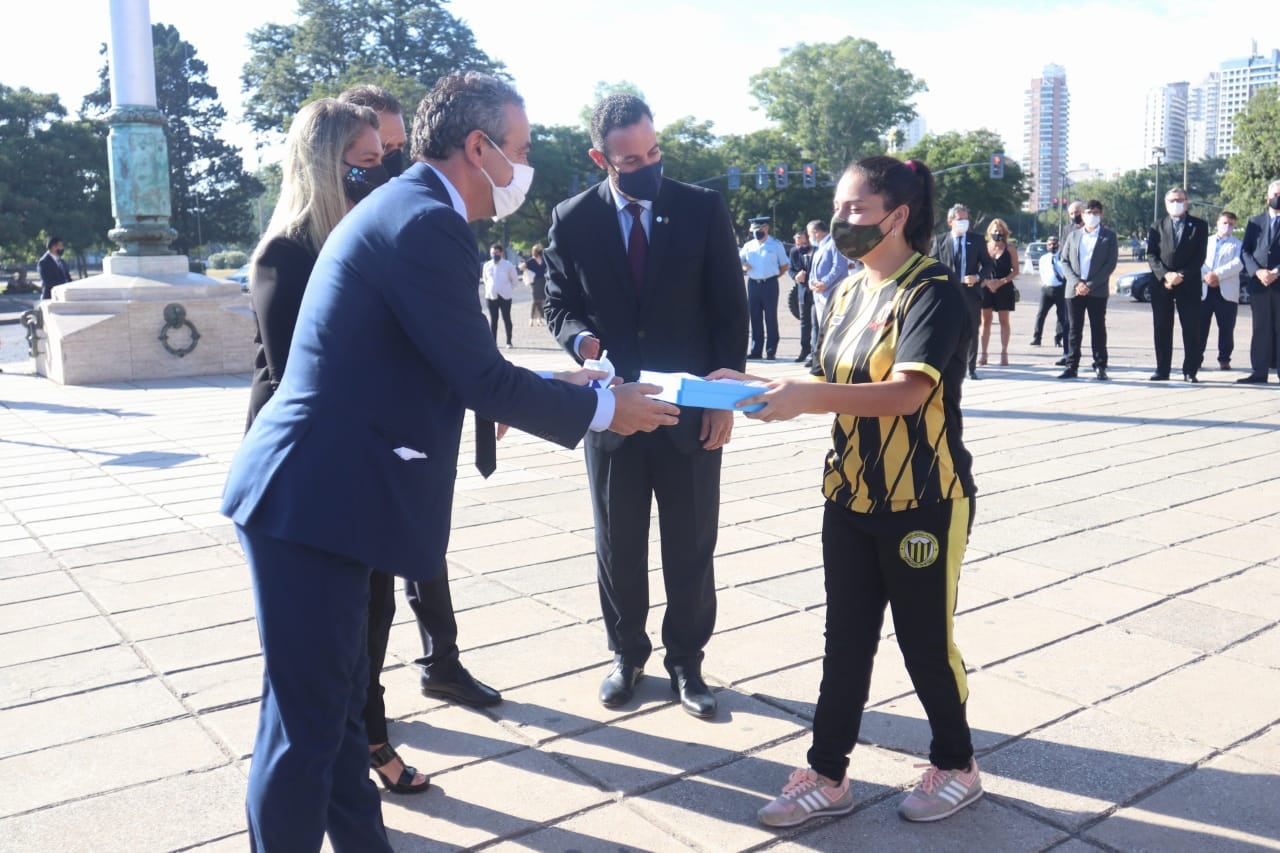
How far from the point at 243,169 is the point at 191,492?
7436 centimetres

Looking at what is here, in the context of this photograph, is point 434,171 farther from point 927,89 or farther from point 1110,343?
point 927,89

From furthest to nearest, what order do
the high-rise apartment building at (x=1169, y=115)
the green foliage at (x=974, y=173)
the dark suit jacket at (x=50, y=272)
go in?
the high-rise apartment building at (x=1169, y=115) < the green foliage at (x=974, y=173) < the dark suit jacket at (x=50, y=272)

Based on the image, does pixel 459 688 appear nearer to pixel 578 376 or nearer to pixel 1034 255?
pixel 578 376

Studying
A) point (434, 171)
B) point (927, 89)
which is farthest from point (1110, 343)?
point (927, 89)

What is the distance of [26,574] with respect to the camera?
5469 millimetres

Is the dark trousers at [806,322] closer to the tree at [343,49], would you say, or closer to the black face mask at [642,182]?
the black face mask at [642,182]

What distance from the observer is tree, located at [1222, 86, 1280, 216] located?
117ft

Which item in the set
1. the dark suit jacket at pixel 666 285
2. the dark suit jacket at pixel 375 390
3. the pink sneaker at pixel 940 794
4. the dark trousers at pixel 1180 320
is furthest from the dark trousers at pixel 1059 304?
the dark suit jacket at pixel 375 390

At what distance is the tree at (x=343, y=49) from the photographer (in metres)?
66.5

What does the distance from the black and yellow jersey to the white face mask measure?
3.06ft

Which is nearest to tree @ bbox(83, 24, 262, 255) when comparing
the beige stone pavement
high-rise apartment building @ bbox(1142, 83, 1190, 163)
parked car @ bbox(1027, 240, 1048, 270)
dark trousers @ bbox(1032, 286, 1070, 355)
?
parked car @ bbox(1027, 240, 1048, 270)

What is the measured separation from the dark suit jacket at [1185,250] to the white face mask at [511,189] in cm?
1040

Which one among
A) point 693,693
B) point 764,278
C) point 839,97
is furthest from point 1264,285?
point 839,97

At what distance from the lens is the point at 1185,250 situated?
11625 mm
